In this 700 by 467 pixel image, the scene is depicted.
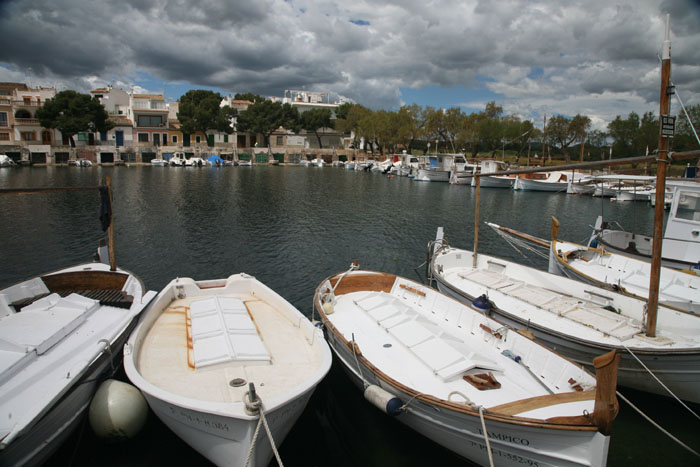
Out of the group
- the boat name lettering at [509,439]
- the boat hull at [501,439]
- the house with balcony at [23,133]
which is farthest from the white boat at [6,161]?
the boat name lettering at [509,439]

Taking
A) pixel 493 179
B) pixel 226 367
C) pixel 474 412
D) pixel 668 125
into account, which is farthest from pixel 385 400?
pixel 493 179

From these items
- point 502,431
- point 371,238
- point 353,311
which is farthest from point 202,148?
point 502,431

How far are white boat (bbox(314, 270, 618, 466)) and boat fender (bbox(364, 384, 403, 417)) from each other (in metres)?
0.02

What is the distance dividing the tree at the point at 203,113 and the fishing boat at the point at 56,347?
91.0 metres

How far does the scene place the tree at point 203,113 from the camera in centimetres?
9400

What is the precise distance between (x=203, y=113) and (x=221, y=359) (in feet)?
318

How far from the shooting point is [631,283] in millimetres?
14391

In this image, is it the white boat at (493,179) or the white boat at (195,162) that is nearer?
the white boat at (493,179)

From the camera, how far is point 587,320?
1091cm

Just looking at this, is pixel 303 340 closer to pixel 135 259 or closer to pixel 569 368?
pixel 569 368

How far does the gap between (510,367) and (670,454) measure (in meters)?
3.64

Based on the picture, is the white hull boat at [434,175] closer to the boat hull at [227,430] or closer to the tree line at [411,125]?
the tree line at [411,125]

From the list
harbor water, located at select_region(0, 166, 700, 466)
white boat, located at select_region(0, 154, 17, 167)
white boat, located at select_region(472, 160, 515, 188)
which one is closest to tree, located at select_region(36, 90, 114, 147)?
white boat, located at select_region(0, 154, 17, 167)

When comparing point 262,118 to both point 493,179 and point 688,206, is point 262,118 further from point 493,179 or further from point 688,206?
point 688,206
